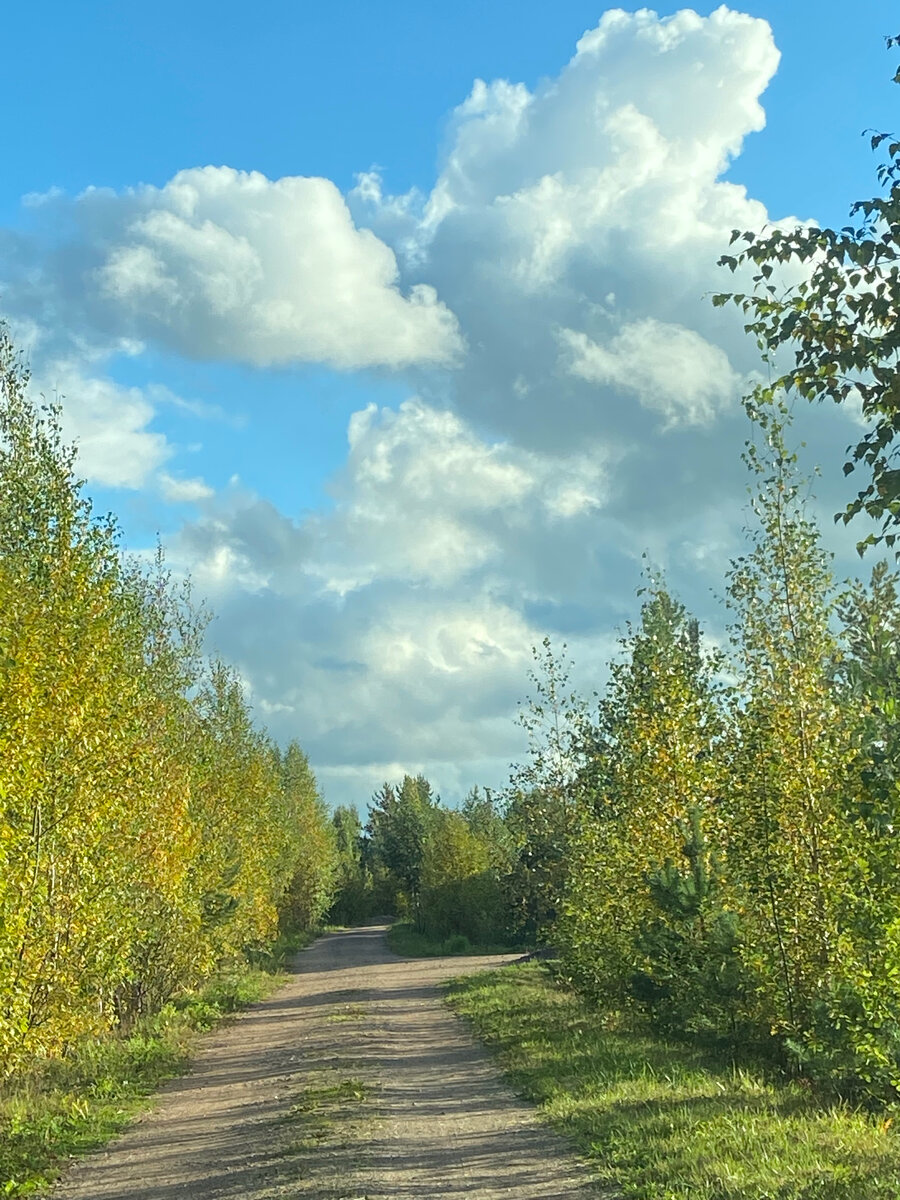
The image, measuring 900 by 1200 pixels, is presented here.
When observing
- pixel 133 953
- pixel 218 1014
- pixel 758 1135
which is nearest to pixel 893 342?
pixel 758 1135

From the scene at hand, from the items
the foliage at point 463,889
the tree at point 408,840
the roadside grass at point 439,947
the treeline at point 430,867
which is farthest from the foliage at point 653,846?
the tree at point 408,840

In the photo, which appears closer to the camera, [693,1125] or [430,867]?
[693,1125]

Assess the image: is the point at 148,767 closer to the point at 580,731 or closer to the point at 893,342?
the point at 893,342

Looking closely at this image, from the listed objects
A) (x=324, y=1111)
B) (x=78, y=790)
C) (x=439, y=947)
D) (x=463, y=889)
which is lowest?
(x=439, y=947)

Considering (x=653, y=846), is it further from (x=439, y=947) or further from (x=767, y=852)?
(x=439, y=947)

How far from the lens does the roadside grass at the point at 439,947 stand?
65125 mm

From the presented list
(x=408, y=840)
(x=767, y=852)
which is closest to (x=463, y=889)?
(x=408, y=840)

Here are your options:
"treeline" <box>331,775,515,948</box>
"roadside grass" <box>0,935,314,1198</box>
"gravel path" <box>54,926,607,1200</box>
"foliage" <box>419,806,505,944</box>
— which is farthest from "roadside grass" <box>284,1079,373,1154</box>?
"foliage" <box>419,806,505,944</box>

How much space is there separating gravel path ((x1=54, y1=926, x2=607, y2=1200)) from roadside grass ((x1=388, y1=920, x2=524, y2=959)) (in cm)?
3992

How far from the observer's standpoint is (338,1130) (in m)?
13.8

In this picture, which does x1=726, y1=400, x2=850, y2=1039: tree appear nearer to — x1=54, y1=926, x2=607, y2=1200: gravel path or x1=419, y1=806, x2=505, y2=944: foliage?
x1=54, y1=926, x2=607, y2=1200: gravel path

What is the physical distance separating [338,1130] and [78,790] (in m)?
5.79

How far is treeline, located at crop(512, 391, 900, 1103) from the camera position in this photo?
41.8 feet

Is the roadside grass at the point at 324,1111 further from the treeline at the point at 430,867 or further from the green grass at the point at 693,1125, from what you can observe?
the treeline at the point at 430,867
